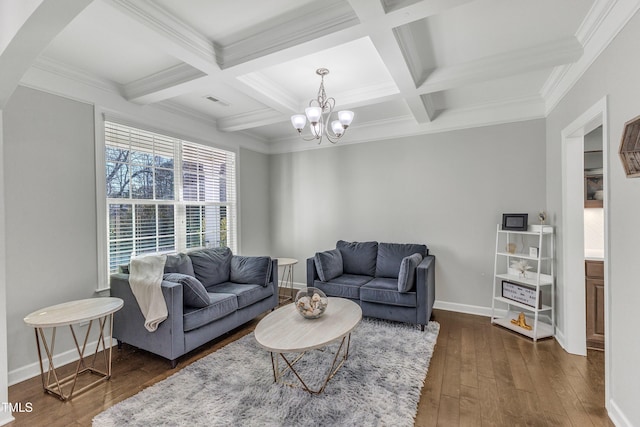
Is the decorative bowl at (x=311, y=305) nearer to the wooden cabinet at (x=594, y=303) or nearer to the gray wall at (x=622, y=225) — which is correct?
the gray wall at (x=622, y=225)

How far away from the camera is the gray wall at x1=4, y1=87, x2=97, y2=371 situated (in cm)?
242

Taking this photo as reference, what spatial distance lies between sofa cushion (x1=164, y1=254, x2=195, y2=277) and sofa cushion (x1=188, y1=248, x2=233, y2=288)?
14 cm

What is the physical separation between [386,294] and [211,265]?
214cm

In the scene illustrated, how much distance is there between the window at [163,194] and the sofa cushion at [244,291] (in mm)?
826

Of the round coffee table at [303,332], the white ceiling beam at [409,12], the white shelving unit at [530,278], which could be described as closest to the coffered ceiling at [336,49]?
the white ceiling beam at [409,12]

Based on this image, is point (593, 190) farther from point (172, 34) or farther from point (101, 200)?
point (101, 200)

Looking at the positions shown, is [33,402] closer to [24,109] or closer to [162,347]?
[162,347]

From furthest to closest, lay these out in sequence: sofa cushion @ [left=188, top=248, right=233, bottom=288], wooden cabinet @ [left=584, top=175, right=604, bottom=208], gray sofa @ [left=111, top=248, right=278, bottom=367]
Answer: sofa cushion @ [left=188, top=248, right=233, bottom=288]
wooden cabinet @ [left=584, top=175, right=604, bottom=208]
gray sofa @ [left=111, top=248, right=278, bottom=367]

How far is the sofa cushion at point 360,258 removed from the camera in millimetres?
4145

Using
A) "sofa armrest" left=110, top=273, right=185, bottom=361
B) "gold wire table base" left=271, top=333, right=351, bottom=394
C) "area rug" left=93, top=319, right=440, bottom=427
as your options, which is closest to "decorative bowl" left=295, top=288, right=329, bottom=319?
"gold wire table base" left=271, top=333, right=351, bottom=394

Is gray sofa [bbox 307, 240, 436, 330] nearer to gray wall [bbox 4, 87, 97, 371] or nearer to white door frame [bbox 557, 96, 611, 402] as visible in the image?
white door frame [bbox 557, 96, 611, 402]

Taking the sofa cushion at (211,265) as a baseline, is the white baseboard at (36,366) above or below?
below

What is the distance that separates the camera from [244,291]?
335cm

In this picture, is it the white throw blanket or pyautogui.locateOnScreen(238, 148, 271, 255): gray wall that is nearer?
the white throw blanket
